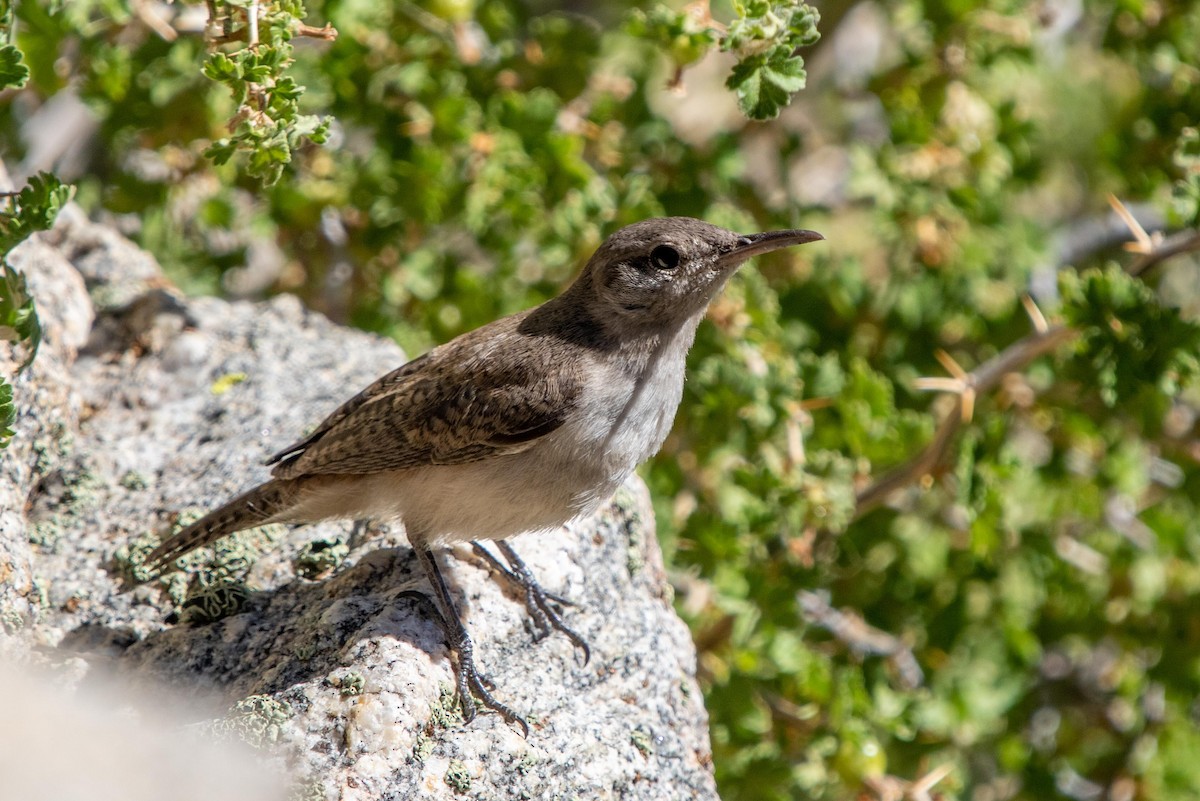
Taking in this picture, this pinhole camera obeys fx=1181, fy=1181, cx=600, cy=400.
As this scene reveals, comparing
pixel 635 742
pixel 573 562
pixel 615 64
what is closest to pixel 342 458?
pixel 573 562

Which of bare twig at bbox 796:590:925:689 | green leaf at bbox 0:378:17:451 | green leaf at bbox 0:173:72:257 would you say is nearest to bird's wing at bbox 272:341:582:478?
green leaf at bbox 0:378:17:451

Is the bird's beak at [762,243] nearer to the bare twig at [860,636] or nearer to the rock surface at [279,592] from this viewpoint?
the rock surface at [279,592]

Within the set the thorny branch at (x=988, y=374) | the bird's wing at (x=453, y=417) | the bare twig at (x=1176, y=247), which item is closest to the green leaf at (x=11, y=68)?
the bird's wing at (x=453, y=417)

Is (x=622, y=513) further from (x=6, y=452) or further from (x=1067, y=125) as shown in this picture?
(x=1067, y=125)

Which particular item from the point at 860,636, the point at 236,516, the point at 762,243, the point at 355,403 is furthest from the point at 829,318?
the point at 236,516

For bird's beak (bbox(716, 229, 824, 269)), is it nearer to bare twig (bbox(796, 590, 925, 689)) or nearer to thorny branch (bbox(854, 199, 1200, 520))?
thorny branch (bbox(854, 199, 1200, 520))

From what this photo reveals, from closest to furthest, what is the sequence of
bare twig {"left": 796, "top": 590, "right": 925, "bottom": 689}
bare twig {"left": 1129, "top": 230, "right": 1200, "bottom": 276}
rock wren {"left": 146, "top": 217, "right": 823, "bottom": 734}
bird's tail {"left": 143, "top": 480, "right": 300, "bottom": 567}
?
rock wren {"left": 146, "top": 217, "right": 823, "bottom": 734}
bird's tail {"left": 143, "top": 480, "right": 300, "bottom": 567}
bare twig {"left": 1129, "top": 230, "right": 1200, "bottom": 276}
bare twig {"left": 796, "top": 590, "right": 925, "bottom": 689}
